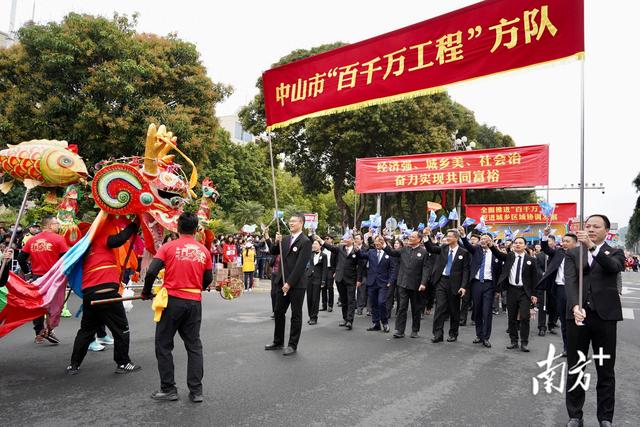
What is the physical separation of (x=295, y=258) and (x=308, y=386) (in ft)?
7.01

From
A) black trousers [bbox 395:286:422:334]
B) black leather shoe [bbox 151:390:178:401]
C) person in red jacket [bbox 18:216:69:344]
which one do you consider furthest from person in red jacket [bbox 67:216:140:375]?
black trousers [bbox 395:286:422:334]

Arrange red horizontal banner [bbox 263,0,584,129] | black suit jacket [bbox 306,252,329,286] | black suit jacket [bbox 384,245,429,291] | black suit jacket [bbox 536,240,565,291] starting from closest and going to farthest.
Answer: red horizontal banner [bbox 263,0,584,129] → black suit jacket [bbox 536,240,565,291] → black suit jacket [bbox 384,245,429,291] → black suit jacket [bbox 306,252,329,286]

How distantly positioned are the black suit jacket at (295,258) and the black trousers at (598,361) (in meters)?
3.52

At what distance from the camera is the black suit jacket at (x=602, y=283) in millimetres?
4242

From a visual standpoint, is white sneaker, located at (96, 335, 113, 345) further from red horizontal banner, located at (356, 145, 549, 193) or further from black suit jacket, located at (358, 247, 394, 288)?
red horizontal banner, located at (356, 145, 549, 193)

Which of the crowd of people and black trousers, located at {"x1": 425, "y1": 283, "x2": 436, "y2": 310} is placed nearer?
the crowd of people

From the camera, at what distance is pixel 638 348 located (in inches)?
332

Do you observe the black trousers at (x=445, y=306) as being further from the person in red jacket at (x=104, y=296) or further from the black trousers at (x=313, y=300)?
the person in red jacket at (x=104, y=296)

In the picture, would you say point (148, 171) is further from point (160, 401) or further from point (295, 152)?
point (295, 152)

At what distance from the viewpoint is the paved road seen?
4391mm

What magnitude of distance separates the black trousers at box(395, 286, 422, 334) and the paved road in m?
0.36

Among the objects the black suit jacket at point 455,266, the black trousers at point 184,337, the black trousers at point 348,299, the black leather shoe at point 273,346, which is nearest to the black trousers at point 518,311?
the black suit jacket at point 455,266

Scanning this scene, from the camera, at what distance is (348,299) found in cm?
974

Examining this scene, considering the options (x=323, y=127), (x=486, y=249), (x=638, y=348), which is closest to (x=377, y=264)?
(x=486, y=249)
